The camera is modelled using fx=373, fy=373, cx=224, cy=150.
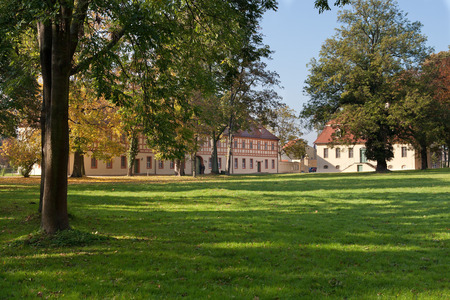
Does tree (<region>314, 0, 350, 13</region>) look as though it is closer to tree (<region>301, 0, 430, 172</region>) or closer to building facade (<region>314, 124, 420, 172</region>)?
tree (<region>301, 0, 430, 172</region>)

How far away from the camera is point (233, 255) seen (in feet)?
21.2

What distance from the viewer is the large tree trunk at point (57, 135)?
Answer: 297 inches

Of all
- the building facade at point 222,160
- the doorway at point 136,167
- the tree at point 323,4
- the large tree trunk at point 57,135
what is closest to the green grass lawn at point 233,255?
the large tree trunk at point 57,135

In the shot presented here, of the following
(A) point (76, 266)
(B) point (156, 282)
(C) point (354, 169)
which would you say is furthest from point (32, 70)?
(C) point (354, 169)

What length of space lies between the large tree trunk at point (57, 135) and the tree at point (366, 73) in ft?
105

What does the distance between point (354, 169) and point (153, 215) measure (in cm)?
6079

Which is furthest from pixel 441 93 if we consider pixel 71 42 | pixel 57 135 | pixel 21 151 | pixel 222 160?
pixel 57 135

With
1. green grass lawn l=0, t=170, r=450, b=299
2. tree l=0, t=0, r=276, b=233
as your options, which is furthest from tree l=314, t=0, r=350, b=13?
green grass lawn l=0, t=170, r=450, b=299

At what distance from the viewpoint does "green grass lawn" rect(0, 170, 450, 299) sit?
15.7 feet

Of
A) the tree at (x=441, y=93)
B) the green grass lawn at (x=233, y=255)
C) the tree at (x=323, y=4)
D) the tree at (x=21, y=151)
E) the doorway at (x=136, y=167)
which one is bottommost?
the green grass lawn at (x=233, y=255)

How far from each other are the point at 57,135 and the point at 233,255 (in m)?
4.30

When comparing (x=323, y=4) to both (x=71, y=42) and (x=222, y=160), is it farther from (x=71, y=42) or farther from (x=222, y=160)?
(x=222, y=160)

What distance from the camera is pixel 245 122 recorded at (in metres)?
39.5

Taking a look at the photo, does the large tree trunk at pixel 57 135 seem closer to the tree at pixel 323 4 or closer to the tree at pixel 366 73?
the tree at pixel 323 4
